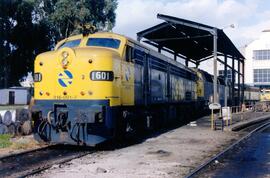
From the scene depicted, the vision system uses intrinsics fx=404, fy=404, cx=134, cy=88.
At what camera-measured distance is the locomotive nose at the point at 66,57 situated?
12.2 meters

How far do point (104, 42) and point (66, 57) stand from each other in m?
1.74

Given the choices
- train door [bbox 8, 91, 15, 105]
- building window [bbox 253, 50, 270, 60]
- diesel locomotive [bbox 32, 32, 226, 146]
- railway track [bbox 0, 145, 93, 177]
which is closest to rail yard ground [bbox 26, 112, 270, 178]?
railway track [bbox 0, 145, 93, 177]

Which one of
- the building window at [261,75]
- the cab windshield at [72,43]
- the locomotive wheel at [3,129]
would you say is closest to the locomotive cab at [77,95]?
the cab windshield at [72,43]

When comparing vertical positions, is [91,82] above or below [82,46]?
below

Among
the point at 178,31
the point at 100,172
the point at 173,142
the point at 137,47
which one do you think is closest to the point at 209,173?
the point at 100,172

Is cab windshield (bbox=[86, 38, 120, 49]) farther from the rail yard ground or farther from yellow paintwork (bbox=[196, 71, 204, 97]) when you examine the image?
yellow paintwork (bbox=[196, 71, 204, 97])

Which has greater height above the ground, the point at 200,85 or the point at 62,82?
the point at 200,85

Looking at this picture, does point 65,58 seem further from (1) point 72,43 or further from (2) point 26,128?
(2) point 26,128

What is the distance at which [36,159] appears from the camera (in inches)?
424

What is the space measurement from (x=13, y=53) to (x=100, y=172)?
3800 centimetres

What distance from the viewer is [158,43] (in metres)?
33.5

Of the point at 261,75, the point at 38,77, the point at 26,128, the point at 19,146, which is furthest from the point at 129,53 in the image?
the point at 261,75

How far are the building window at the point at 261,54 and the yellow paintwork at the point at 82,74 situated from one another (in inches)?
2608

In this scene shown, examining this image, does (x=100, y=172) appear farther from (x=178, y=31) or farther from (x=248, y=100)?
(x=248, y=100)
